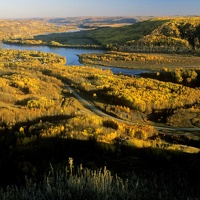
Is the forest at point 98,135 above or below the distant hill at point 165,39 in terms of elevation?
below

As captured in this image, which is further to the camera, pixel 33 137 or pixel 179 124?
pixel 179 124

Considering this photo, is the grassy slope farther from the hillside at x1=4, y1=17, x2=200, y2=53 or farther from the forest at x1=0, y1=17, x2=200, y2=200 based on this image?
the forest at x1=0, y1=17, x2=200, y2=200

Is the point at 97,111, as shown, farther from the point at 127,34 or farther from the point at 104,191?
the point at 127,34

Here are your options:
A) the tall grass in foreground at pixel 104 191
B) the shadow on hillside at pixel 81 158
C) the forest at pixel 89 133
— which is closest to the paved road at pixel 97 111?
the forest at pixel 89 133

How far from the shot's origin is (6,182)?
50.4 feet

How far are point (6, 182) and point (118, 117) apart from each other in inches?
754

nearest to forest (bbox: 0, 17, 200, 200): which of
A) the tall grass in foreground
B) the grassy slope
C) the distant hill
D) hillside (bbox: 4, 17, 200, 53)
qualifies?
the tall grass in foreground

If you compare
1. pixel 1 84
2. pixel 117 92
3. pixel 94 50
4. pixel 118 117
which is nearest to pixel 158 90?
pixel 117 92

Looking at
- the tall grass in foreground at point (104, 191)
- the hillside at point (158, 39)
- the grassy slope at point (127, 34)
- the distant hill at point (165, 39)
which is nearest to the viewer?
the tall grass in foreground at point (104, 191)

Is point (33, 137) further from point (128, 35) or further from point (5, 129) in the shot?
point (128, 35)

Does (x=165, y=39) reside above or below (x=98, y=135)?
above

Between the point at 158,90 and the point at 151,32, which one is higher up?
the point at 151,32

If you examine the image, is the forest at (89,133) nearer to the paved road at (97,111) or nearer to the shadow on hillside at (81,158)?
the shadow on hillside at (81,158)

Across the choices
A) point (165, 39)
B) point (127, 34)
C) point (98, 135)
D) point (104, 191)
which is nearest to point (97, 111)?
point (98, 135)
